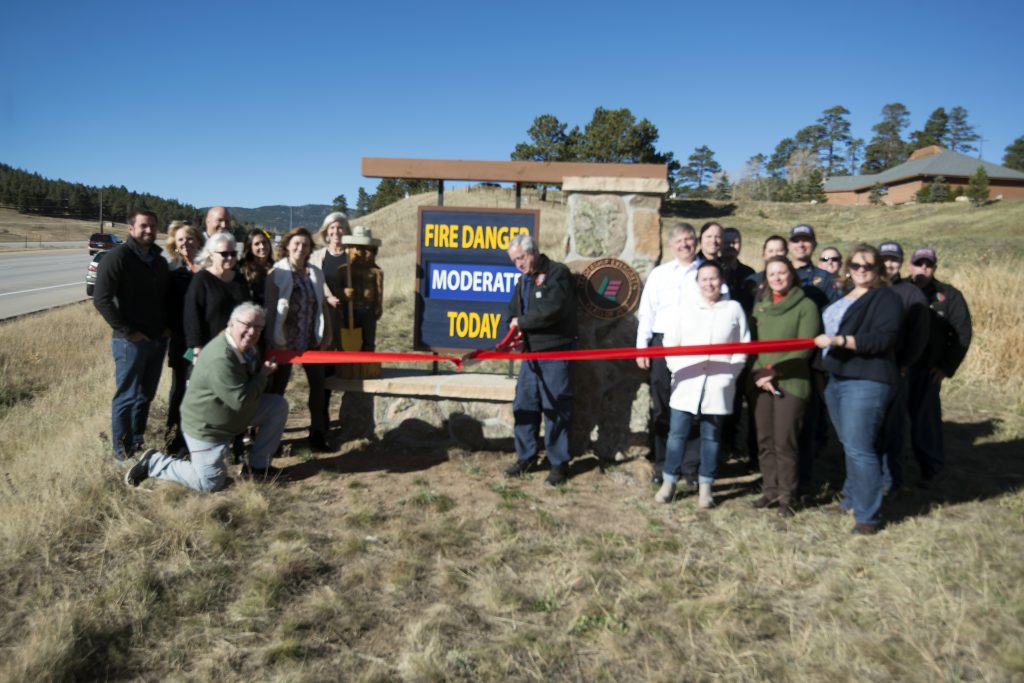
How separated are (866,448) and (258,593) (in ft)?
11.8

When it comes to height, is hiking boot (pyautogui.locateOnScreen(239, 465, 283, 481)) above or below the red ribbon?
below

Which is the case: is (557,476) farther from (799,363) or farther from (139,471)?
(139,471)

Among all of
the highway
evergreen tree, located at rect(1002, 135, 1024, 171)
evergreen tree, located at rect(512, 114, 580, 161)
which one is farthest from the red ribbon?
evergreen tree, located at rect(1002, 135, 1024, 171)

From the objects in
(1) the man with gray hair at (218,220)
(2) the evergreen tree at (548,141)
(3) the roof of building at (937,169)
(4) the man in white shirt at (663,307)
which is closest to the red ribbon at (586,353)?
(4) the man in white shirt at (663,307)

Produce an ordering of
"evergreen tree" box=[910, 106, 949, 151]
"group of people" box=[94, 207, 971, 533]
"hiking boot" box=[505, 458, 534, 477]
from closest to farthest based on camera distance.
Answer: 1. "group of people" box=[94, 207, 971, 533]
2. "hiking boot" box=[505, 458, 534, 477]
3. "evergreen tree" box=[910, 106, 949, 151]

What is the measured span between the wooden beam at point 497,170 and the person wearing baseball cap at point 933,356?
2196mm

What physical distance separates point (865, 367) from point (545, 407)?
2187 mm

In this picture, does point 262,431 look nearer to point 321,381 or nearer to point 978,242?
point 321,381

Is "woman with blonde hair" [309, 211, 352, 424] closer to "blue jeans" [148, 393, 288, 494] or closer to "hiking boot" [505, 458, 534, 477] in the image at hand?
"blue jeans" [148, 393, 288, 494]

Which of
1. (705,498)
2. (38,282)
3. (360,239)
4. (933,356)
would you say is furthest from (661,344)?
(38,282)

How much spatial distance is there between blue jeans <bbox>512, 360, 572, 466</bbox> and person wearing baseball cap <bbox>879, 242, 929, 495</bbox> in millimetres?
2190

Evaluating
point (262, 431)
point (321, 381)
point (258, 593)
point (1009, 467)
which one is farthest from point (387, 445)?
point (1009, 467)

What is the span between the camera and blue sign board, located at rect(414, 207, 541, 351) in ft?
18.7

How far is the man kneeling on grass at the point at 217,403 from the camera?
4.30 metres
